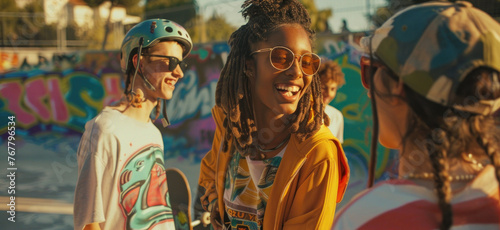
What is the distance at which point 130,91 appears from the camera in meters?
2.95

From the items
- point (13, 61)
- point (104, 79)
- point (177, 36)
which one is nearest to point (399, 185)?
point (177, 36)

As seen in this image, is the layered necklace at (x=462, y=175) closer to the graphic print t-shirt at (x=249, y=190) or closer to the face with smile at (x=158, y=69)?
the graphic print t-shirt at (x=249, y=190)

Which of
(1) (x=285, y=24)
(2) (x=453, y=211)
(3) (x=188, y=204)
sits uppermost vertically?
(1) (x=285, y=24)

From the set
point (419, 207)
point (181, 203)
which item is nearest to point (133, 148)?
point (181, 203)

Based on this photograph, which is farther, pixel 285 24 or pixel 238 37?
pixel 238 37

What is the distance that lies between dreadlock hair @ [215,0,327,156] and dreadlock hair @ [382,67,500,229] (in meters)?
0.97

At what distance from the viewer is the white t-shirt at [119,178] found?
247 cm

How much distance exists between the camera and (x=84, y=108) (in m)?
14.0

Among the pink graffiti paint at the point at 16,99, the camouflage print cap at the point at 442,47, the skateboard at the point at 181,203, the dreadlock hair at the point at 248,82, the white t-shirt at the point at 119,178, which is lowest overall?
the pink graffiti paint at the point at 16,99

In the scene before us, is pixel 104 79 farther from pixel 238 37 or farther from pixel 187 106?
pixel 238 37

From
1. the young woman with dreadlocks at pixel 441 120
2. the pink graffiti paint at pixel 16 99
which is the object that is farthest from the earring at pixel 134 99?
the pink graffiti paint at pixel 16 99

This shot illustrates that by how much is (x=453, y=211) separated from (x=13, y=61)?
16.8m

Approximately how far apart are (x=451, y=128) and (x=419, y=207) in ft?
0.80

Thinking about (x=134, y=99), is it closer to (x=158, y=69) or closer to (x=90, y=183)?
(x=158, y=69)
